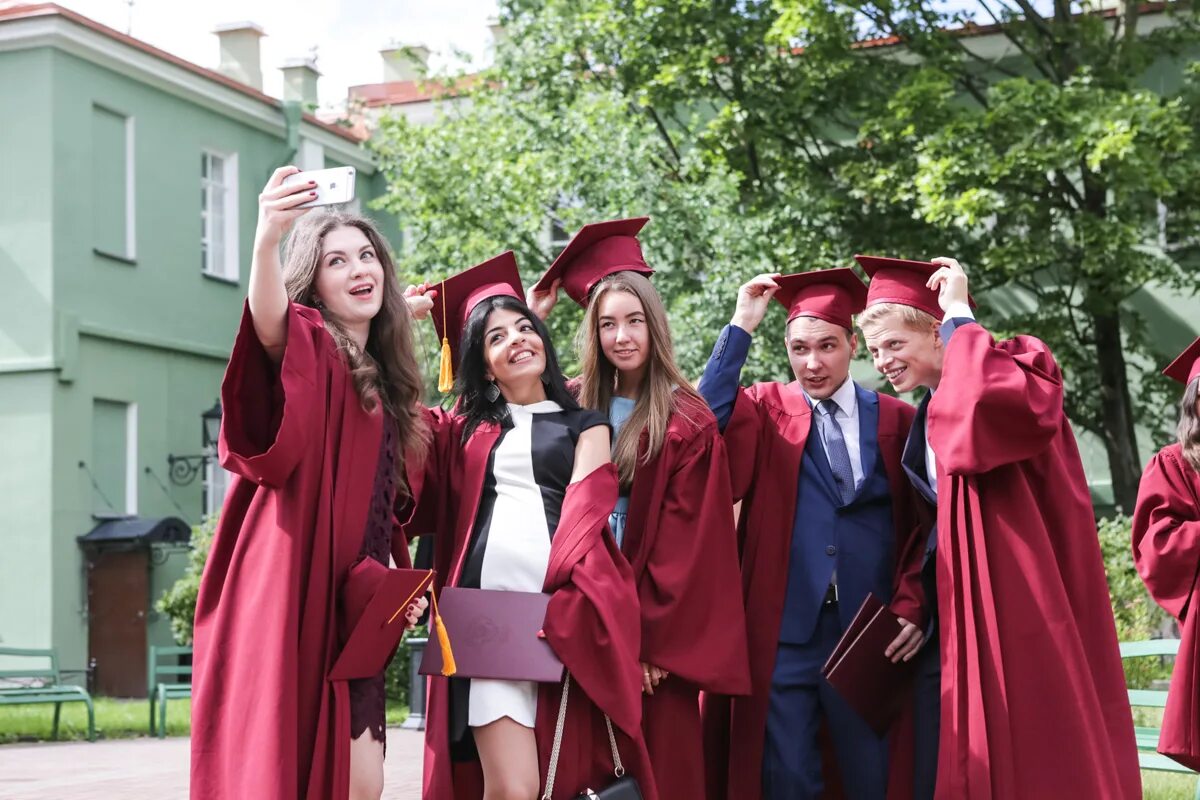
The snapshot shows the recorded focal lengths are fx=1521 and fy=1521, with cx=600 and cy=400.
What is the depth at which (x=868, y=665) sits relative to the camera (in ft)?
16.5

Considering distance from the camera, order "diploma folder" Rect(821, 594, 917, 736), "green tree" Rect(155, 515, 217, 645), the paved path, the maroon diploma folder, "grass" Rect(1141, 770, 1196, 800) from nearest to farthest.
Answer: the maroon diploma folder < "diploma folder" Rect(821, 594, 917, 736) < "grass" Rect(1141, 770, 1196, 800) < the paved path < "green tree" Rect(155, 515, 217, 645)

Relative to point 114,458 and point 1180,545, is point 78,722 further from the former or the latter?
point 1180,545

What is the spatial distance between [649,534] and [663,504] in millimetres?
116

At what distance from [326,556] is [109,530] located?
17.1 m

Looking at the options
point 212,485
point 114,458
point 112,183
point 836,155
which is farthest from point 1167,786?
point 112,183

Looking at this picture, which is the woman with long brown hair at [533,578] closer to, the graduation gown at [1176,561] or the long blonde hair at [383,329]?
the long blonde hair at [383,329]

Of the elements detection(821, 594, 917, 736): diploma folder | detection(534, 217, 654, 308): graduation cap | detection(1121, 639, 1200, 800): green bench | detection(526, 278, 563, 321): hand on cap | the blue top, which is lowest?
detection(1121, 639, 1200, 800): green bench

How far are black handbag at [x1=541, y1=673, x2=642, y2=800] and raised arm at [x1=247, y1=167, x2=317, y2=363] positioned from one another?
1.39 m

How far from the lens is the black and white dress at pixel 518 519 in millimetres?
4457

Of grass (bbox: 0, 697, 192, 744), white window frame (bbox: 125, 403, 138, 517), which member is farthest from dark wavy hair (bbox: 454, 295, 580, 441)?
white window frame (bbox: 125, 403, 138, 517)

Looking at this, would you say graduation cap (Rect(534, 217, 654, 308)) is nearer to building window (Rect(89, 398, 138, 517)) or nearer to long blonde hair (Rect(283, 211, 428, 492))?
long blonde hair (Rect(283, 211, 428, 492))

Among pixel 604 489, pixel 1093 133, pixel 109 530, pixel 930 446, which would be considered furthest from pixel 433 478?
pixel 109 530

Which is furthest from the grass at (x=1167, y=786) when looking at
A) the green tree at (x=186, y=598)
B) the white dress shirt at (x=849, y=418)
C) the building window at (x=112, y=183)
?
the building window at (x=112, y=183)

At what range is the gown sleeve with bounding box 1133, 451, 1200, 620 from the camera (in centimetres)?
624
